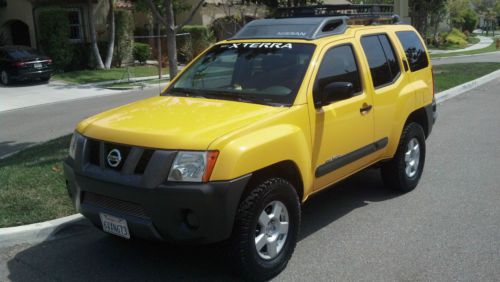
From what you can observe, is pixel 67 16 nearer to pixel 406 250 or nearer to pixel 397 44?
pixel 397 44

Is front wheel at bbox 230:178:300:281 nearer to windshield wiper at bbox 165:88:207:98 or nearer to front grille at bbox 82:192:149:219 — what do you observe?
front grille at bbox 82:192:149:219

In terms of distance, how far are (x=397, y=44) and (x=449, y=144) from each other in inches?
123

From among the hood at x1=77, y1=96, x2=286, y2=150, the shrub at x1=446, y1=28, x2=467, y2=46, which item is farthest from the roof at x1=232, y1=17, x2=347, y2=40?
the shrub at x1=446, y1=28, x2=467, y2=46

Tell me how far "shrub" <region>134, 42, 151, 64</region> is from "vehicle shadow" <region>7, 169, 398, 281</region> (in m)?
22.8

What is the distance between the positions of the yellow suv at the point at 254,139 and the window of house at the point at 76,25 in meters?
22.0


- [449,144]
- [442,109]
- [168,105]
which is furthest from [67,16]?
[168,105]

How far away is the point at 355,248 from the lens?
4695 mm

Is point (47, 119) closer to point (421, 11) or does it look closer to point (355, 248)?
point (355, 248)

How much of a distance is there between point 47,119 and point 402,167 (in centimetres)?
1021

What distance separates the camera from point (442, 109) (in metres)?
11.9

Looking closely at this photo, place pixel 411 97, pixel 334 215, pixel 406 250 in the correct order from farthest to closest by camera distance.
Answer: pixel 411 97 → pixel 334 215 → pixel 406 250

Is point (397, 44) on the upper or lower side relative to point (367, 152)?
upper

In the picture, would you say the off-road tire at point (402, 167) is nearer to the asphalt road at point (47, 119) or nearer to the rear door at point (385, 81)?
the rear door at point (385, 81)

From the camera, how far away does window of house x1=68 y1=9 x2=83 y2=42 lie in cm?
2564
